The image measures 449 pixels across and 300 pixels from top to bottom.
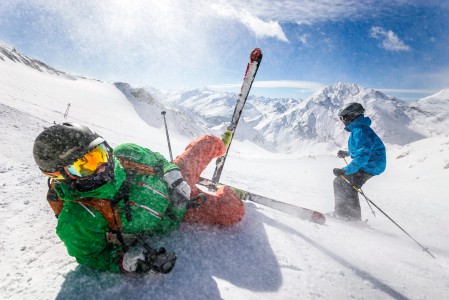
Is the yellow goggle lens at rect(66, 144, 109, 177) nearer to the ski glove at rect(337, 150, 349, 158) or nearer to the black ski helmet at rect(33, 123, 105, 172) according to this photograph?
the black ski helmet at rect(33, 123, 105, 172)

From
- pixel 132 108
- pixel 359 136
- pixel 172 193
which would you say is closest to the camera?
pixel 172 193

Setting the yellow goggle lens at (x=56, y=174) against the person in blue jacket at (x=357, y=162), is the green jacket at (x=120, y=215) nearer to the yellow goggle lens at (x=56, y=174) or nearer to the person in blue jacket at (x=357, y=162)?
the yellow goggle lens at (x=56, y=174)

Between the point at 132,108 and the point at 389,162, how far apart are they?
201 feet

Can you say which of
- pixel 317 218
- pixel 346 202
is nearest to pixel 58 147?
pixel 317 218

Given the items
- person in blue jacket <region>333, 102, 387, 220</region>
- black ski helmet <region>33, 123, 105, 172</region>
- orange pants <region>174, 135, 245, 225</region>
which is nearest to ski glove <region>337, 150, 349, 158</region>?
person in blue jacket <region>333, 102, 387, 220</region>

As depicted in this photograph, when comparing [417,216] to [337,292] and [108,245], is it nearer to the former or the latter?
[337,292]

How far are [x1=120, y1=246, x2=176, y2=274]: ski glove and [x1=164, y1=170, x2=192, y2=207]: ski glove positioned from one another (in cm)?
86

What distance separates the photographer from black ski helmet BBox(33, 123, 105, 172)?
2.24 metres

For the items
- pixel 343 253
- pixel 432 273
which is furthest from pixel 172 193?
pixel 432 273

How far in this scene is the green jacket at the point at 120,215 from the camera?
7.40 ft

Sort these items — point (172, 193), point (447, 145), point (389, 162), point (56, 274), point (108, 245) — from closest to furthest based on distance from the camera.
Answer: point (56, 274) < point (108, 245) < point (172, 193) < point (447, 145) < point (389, 162)

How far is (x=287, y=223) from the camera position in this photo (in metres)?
4.20

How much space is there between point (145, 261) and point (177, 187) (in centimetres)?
93

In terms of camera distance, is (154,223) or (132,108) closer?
(154,223)
